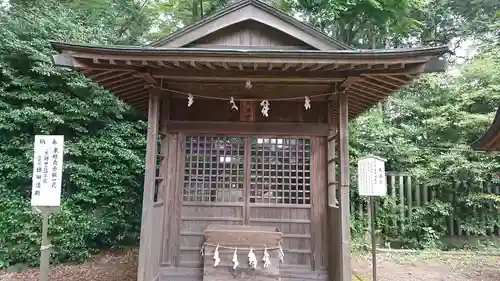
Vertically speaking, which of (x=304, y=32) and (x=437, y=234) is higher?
(x=304, y=32)

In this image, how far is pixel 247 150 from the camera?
17.9 ft

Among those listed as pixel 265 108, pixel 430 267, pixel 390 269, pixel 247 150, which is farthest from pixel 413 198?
pixel 265 108

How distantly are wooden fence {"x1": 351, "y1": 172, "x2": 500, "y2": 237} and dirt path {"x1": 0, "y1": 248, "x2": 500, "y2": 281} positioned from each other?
970 millimetres

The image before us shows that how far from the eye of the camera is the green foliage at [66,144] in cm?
688

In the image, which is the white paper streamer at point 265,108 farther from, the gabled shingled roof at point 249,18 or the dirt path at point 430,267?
the dirt path at point 430,267

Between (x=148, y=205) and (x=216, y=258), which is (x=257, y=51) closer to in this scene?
(x=148, y=205)

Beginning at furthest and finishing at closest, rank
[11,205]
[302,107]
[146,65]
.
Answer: [11,205]
[302,107]
[146,65]

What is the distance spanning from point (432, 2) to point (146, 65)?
39.7 ft

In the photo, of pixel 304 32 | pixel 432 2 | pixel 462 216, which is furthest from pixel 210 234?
Result: pixel 432 2

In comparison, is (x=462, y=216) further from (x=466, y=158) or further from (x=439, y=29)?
(x=439, y=29)

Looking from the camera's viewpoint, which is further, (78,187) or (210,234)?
(78,187)

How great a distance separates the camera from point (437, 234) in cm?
819

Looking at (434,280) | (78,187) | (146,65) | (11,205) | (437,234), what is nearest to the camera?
(146,65)

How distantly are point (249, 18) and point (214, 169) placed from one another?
255cm
